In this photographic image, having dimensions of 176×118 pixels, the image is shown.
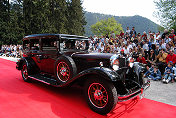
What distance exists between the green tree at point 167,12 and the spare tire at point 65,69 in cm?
2203

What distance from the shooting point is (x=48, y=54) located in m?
4.33

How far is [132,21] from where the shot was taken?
4973 inches

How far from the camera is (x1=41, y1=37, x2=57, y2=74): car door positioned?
414 centimetres

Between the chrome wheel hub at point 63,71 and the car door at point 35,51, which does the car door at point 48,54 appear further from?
the chrome wheel hub at point 63,71

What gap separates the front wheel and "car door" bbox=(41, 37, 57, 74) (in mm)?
1730

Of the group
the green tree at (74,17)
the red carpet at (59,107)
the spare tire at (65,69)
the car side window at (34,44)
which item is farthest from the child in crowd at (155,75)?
the green tree at (74,17)

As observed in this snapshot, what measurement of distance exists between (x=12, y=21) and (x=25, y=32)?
3290mm

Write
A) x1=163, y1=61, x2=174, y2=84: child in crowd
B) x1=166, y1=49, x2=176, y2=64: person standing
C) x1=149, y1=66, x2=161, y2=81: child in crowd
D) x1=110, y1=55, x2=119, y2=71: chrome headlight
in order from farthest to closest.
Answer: x1=166, y1=49, x2=176, y2=64: person standing < x1=149, y1=66, x2=161, y2=81: child in crowd < x1=163, y1=61, x2=174, y2=84: child in crowd < x1=110, y1=55, x2=119, y2=71: chrome headlight

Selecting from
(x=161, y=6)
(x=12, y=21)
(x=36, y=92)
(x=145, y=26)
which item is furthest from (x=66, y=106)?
(x=145, y=26)

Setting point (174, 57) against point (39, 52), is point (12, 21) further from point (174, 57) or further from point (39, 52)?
point (174, 57)

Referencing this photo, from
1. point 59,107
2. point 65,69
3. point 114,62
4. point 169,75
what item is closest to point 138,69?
point 114,62

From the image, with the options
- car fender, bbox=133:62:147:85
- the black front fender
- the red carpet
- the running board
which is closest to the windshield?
the running board

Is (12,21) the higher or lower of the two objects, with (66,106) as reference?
higher

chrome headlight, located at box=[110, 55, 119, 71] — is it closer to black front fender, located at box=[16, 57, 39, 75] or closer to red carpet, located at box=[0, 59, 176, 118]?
red carpet, located at box=[0, 59, 176, 118]
